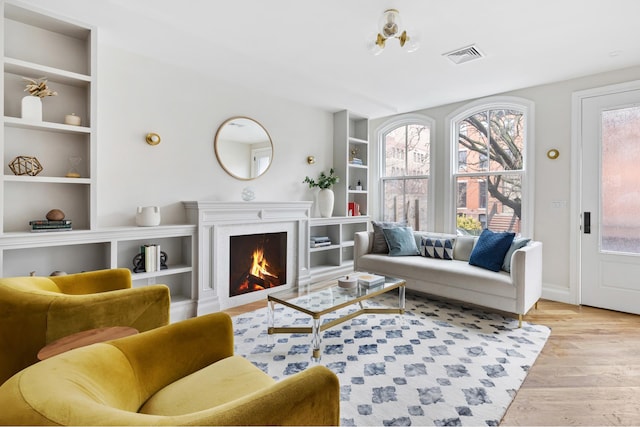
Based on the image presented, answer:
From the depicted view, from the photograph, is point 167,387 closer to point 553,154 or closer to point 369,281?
point 369,281

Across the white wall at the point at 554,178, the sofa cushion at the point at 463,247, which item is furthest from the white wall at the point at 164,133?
the white wall at the point at 554,178

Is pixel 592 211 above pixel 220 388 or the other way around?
above

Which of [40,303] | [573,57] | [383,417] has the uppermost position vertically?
[573,57]

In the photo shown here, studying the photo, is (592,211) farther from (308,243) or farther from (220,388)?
(220,388)

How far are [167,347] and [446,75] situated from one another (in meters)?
3.63

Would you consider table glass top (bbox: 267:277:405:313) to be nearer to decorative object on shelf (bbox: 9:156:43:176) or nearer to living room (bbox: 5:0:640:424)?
living room (bbox: 5:0:640:424)

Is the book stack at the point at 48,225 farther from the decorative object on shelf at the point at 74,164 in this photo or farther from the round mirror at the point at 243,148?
the round mirror at the point at 243,148

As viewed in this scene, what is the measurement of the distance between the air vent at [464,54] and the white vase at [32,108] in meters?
3.35

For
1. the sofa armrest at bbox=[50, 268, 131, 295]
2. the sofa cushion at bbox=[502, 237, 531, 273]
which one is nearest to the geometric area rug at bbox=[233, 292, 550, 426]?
the sofa cushion at bbox=[502, 237, 531, 273]

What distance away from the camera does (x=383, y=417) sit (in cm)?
172

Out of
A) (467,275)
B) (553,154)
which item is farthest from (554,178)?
(467,275)

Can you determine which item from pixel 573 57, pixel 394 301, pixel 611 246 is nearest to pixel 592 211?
pixel 611 246

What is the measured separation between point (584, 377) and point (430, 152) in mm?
3351

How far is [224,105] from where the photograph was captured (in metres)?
3.68
